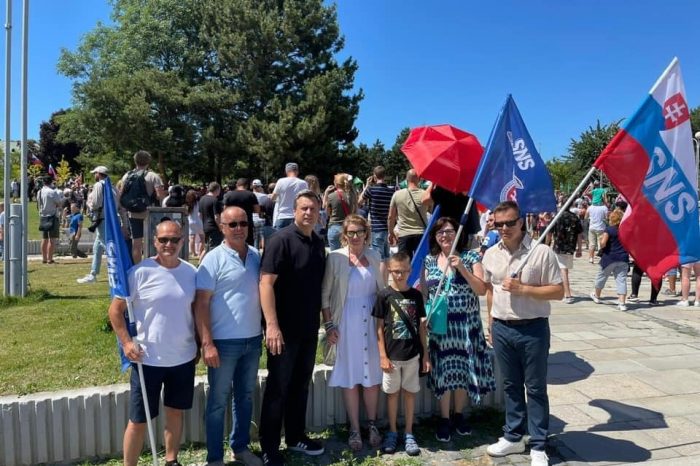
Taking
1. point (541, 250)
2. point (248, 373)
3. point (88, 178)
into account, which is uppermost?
point (88, 178)

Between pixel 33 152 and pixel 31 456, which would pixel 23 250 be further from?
pixel 33 152

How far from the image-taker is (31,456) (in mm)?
3562

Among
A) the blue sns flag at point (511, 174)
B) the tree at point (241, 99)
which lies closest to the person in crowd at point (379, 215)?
the blue sns flag at point (511, 174)

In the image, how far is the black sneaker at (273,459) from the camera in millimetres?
3647

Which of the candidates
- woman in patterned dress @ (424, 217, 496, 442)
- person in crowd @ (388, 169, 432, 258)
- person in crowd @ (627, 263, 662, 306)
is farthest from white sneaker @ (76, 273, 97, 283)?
person in crowd @ (627, 263, 662, 306)

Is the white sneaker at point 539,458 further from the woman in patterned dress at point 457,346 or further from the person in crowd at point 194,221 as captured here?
the person in crowd at point 194,221

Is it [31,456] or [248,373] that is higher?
[248,373]

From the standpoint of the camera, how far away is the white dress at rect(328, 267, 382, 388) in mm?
3879

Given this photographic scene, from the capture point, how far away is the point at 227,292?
11.3 feet

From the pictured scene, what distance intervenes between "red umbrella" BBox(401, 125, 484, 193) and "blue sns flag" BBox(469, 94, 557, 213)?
2.31 ft

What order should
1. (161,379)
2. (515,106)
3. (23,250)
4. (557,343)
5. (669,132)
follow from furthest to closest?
(23,250), (557,343), (515,106), (669,132), (161,379)

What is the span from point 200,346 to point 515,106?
2.99m

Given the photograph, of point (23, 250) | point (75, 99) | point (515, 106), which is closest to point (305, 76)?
point (75, 99)

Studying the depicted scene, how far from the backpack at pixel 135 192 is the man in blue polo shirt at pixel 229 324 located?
441 centimetres
